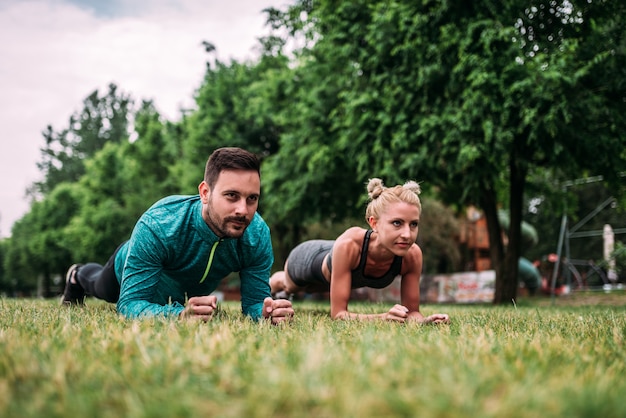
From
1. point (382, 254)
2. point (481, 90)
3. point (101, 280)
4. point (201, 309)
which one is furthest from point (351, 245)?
point (481, 90)

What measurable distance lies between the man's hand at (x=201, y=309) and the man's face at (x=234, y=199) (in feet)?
1.99

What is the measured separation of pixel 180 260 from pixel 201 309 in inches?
44.6

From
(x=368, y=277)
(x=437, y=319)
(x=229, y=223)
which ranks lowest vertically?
(x=437, y=319)

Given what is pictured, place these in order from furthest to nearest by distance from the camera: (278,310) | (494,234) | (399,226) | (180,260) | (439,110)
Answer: (494,234), (439,110), (399,226), (180,260), (278,310)

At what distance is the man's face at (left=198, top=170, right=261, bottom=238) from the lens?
390 centimetres

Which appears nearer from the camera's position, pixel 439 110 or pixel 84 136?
pixel 439 110

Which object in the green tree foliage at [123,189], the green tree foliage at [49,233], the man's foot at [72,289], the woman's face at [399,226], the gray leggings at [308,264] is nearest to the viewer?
the woman's face at [399,226]

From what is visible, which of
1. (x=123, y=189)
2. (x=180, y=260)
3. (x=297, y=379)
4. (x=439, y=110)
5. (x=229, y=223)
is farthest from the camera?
(x=123, y=189)

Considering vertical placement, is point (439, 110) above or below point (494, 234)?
above

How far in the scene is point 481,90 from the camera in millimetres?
10648

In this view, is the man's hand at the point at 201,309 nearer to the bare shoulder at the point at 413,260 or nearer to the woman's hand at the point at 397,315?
the woman's hand at the point at 397,315

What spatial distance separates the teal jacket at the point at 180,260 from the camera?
406cm

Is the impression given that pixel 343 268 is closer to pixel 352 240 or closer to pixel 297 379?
pixel 352 240

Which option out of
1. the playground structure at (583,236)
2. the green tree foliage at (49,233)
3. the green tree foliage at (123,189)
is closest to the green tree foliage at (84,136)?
the green tree foliage at (49,233)
